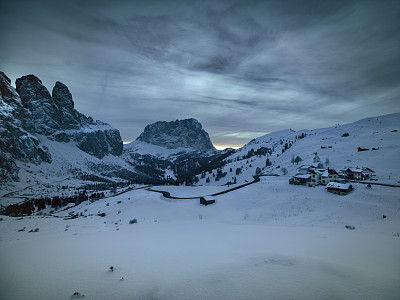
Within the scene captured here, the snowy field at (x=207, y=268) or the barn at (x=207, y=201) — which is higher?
the snowy field at (x=207, y=268)

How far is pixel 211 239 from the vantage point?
50.0ft

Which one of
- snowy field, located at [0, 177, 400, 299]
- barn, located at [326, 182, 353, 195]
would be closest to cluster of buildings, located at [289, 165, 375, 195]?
barn, located at [326, 182, 353, 195]

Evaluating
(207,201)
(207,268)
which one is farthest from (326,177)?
(207,268)

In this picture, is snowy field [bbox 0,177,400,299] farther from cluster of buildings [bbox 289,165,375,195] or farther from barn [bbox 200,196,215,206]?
cluster of buildings [bbox 289,165,375,195]

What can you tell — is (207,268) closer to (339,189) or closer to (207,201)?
(207,201)

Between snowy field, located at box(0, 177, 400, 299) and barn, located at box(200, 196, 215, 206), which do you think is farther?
barn, located at box(200, 196, 215, 206)

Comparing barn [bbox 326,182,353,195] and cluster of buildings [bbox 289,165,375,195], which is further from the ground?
cluster of buildings [bbox 289,165,375,195]

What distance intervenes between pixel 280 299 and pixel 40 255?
14.8 m

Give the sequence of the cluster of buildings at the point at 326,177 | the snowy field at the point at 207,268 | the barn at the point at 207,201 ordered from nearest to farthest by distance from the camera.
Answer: the snowy field at the point at 207,268
the barn at the point at 207,201
the cluster of buildings at the point at 326,177

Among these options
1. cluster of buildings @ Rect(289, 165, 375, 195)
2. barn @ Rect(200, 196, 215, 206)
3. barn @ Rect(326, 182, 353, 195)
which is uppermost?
cluster of buildings @ Rect(289, 165, 375, 195)

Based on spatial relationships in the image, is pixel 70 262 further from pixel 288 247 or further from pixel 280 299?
pixel 288 247

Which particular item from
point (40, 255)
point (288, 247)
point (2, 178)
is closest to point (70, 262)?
point (40, 255)

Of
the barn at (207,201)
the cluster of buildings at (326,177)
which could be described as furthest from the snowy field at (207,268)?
the cluster of buildings at (326,177)

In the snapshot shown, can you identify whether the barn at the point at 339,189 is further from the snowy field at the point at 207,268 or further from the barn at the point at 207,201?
the barn at the point at 207,201
